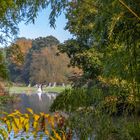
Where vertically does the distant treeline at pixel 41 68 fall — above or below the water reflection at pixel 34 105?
above

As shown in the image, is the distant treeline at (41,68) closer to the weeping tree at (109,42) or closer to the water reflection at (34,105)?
the water reflection at (34,105)

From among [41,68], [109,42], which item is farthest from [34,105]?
[41,68]

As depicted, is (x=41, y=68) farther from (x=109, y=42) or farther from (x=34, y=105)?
(x=109, y=42)

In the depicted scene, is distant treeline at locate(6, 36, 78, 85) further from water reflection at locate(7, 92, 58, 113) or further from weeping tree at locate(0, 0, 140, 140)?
weeping tree at locate(0, 0, 140, 140)

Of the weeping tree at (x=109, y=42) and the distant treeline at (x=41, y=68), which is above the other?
the distant treeline at (x=41, y=68)

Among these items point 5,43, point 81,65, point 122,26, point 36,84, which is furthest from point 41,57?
point 122,26

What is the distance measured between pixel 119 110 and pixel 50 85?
154ft

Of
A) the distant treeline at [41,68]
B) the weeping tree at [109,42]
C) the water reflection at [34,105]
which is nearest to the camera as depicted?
the weeping tree at [109,42]

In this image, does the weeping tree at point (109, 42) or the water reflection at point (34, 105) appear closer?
the weeping tree at point (109, 42)

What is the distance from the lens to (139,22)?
4.11 m

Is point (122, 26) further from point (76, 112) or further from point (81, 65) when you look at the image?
point (81, 65)

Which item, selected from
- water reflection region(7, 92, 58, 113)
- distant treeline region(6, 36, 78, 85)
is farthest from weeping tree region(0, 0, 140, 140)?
distant treeline region(6, 36, 78, 85)

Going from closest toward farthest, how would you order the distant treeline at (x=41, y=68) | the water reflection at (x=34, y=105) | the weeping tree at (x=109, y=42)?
the weeping tree at (x=109, y=42), the water reflection at (x=34, y=105), the distant treeline at (x=41, y=68)

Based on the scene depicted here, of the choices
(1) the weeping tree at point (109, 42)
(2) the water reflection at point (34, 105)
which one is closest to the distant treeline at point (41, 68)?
(2) the water reflection at point (34, 105)
